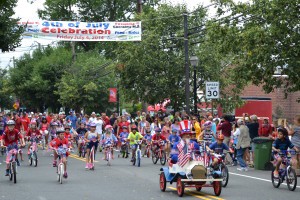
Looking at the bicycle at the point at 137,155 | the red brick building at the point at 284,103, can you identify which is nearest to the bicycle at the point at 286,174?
the bicycle at the point at 137,155

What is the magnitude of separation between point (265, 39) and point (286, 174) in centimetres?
844

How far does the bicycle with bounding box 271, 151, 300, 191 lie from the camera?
1844 cm

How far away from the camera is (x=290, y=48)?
2583 cm

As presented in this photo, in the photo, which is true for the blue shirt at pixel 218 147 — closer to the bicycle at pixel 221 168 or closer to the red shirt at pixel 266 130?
the bicycle at pixel 221 168

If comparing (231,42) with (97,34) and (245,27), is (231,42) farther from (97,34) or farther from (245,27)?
(97,34)

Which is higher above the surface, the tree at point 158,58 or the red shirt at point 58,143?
the tree at point 158,58

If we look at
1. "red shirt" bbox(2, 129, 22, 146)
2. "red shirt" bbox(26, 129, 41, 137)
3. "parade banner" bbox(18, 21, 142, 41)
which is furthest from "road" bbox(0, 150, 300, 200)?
"parade banner" bbox(18, 21, 142, 41)

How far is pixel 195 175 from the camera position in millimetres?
17000

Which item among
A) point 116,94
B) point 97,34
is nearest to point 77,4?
point 116,94

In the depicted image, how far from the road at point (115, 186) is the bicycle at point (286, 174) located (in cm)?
18

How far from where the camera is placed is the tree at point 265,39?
25.7 metres

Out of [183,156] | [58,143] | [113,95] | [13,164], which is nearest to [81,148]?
[58,143]

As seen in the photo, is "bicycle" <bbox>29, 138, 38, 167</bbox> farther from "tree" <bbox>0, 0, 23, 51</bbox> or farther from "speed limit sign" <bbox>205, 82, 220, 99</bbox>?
"speed limit sign" <bbox>205, 82, 220, 99</bbox>

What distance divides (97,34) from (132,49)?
4.48 metres
